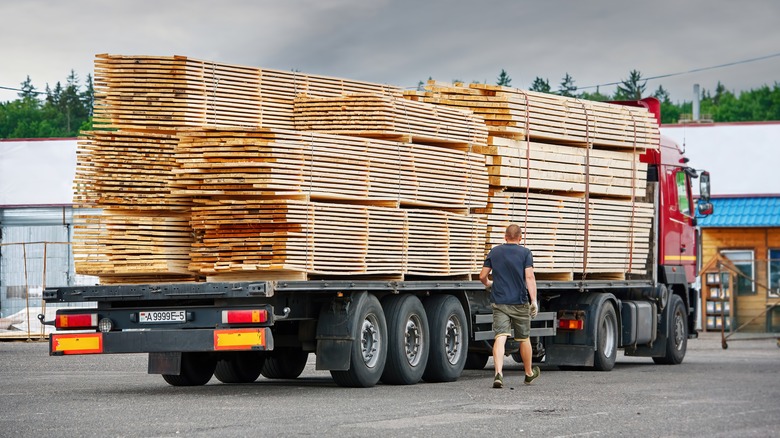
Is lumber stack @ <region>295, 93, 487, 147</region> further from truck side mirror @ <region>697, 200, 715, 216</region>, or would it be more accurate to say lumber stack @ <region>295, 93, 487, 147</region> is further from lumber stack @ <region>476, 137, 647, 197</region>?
truck side mirror @ <region>697, 200, 715, 216</region>

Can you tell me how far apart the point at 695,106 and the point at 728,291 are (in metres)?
29.6

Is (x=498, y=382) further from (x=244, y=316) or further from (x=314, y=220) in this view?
(x=244, y=316)

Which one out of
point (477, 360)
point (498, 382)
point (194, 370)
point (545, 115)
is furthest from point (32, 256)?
point (498, 382)

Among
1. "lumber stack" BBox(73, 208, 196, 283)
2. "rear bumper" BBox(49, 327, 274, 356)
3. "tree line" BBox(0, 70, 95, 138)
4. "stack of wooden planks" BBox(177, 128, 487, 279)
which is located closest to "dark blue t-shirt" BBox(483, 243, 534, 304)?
"stack of wooden planks" BBox(177, 128, 487, 279)

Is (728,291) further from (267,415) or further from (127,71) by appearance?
(267,415)

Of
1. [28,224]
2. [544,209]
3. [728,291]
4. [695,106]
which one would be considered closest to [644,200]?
[544,209]

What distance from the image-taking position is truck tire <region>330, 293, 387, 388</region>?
1505 cm

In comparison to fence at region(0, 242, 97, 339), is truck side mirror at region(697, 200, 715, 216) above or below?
above

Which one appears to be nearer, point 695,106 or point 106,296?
point 106,296

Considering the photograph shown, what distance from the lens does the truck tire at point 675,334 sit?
22344 mm

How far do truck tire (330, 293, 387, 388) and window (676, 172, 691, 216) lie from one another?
348 inches

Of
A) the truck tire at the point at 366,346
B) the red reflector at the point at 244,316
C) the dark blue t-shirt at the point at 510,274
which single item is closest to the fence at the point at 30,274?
the dark blue t-shirt at the point at 510,274

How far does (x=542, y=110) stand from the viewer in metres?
19.0

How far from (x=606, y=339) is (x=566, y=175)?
2636 mm
